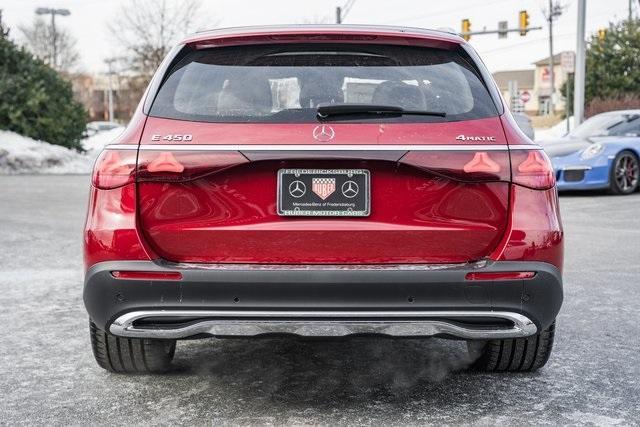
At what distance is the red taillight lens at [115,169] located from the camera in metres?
3.53

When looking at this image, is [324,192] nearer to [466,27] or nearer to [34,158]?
[34,158]

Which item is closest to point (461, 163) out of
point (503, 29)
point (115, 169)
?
point (115, 169)

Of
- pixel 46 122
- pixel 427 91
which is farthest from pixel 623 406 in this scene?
pixel 46 122

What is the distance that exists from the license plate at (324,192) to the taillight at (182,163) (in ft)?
0.67

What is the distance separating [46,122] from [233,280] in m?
19.9

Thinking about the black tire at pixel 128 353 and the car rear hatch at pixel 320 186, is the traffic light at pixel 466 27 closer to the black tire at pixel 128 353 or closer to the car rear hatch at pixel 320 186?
the black tire at pixel 128 353

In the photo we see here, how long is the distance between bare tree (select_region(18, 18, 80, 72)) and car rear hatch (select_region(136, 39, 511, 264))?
5908 cm

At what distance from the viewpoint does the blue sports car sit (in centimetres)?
1384

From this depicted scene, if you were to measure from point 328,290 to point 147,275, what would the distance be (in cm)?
72

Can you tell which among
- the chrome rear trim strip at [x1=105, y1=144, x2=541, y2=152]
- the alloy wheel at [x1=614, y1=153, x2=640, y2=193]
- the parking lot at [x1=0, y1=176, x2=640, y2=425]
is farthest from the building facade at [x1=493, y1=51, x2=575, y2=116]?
the chrome rear trim strip at [x1=105, y1=144, x2=541, y2=152]

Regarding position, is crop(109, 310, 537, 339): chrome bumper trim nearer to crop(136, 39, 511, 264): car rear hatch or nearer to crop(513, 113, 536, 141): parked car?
crop(136, 39, 511, 264): car rear hatch

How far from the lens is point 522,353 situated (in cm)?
421

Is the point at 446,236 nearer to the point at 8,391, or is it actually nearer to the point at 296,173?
the point at 296,173

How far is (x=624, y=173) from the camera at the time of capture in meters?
14.4
